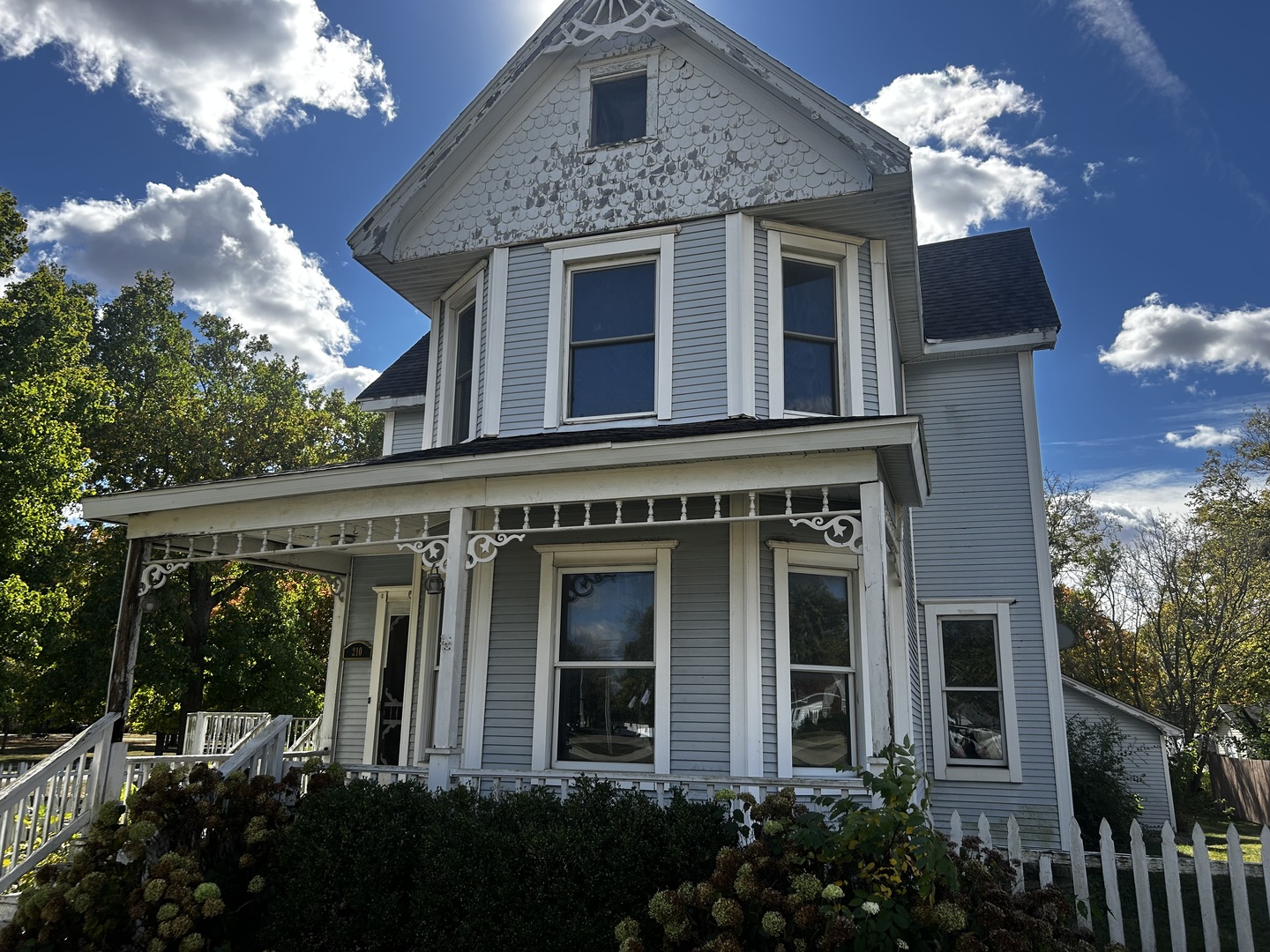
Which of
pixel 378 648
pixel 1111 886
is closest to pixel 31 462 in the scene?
pixel 378 648

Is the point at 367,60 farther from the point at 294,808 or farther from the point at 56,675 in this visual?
the point at 56,675

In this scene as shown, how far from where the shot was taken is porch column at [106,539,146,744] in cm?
807

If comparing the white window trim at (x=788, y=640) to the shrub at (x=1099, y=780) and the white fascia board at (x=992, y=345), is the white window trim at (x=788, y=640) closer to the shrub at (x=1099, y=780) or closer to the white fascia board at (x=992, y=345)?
the white fascia board at (x=992, y=345)

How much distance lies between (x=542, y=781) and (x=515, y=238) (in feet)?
19.2

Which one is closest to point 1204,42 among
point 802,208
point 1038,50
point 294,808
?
point 1038,50

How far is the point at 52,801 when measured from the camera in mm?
7562

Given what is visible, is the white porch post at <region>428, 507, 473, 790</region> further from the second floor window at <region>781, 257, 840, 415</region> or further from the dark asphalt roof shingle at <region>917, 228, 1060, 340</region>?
the dark asphalt roof shingle at <region>917, 228, 1060, 340</region>

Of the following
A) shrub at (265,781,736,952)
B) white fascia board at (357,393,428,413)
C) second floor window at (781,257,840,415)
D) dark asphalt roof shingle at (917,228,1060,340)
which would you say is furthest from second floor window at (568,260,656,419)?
dark asphalt roof shingle at (917,228,1060,340)

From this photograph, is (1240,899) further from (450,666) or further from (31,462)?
(31,462)

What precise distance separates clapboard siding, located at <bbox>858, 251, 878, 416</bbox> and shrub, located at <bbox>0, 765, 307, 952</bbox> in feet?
21.1

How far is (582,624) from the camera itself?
8.45 meters

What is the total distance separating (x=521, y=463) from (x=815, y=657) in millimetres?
3147

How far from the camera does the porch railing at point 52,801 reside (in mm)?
7184

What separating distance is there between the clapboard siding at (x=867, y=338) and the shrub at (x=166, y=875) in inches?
253
